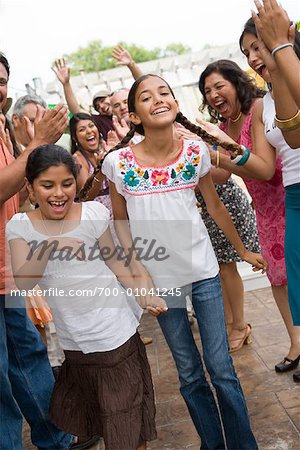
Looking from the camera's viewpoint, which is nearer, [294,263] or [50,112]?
[50,112]

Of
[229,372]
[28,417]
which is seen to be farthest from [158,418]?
[229,372]

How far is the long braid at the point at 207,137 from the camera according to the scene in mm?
2377

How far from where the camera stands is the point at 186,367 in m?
2.33

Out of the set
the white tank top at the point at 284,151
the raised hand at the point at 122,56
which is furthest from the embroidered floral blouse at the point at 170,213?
the raised hand at the point at 122,56

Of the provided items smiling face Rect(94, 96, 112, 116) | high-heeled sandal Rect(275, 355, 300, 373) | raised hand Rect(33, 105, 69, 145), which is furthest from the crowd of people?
smiling face Rect(94, 96, 112, 116)

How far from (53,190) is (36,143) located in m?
0.22

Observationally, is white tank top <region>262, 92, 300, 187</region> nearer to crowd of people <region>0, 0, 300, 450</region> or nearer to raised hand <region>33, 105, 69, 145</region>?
crowd of people <region>0, 0, 300, 450</region>

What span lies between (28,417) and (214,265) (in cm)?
124

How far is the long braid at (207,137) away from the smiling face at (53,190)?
0.57m

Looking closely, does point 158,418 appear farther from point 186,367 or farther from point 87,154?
point 87,154

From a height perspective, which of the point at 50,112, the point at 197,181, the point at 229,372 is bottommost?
the point at 229,372

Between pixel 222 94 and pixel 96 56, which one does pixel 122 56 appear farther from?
pixel 96 56

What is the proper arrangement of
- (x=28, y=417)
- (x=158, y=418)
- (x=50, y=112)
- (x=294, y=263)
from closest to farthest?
(x=50, y=112) < (x=294, y=263) < (x=28, y=417) < (x=158, y=418)

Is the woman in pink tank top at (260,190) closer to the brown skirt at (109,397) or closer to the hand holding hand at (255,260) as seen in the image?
the hand holding hand at (255,260)
